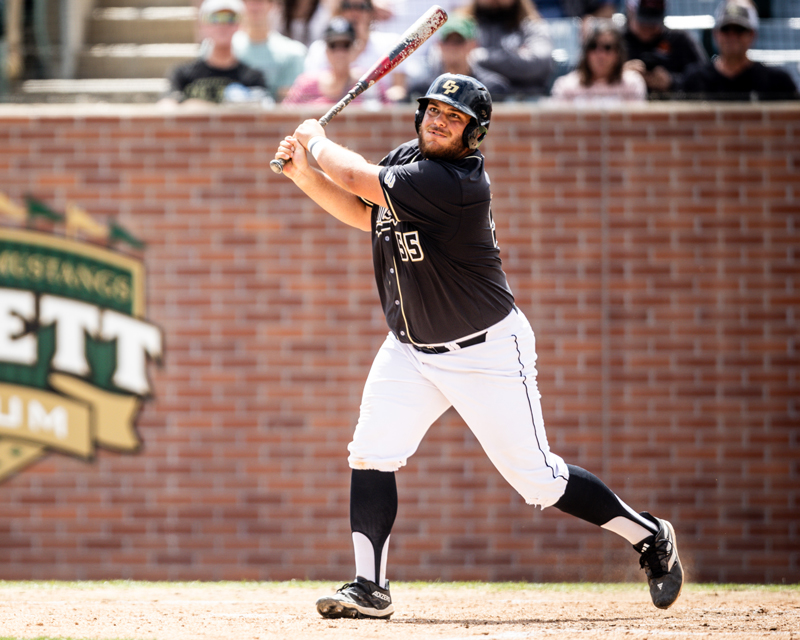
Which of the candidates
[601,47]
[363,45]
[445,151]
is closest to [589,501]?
[445,151]

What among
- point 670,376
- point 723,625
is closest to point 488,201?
point 723,625

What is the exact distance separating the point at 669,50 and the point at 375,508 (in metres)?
4.78

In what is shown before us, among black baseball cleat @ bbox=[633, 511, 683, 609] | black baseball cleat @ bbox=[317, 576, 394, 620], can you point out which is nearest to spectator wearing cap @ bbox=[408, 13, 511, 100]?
black baseball cleat @ bbox=[633, 511, 683, 609]

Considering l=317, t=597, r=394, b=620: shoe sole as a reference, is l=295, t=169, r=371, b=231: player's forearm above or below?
above

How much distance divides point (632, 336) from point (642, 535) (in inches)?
85.2

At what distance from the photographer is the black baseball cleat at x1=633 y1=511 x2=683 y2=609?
4.11m

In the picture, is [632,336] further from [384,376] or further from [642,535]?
[384,376]

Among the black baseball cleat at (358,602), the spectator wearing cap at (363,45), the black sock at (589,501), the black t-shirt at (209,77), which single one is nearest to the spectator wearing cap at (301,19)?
the spectator wearing cap at (363,45)

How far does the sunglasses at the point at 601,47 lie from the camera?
21.4ft

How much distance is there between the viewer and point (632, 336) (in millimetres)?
6133

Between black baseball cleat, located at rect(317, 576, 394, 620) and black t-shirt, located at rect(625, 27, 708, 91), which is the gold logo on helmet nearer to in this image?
black baseball cleat, located at rect(317, 576, 394, 620)

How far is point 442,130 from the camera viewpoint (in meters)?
3.82

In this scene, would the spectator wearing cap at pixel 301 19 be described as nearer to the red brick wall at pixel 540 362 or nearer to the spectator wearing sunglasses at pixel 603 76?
the red brick wall at pixel 540 362

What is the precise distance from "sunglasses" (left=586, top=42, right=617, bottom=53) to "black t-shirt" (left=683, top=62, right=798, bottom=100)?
0.58 meters
